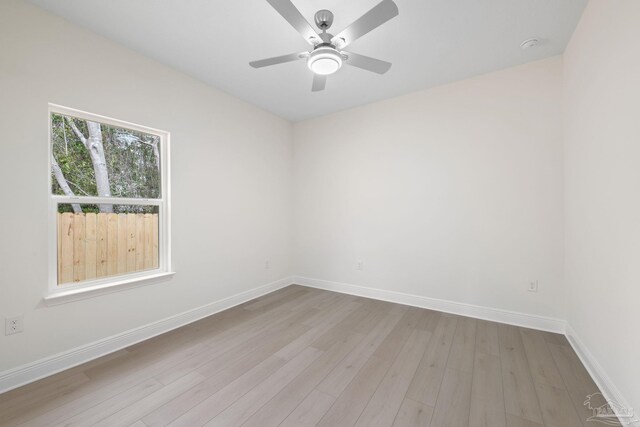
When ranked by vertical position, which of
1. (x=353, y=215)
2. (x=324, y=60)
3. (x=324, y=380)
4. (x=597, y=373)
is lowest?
(x=324, y=380)

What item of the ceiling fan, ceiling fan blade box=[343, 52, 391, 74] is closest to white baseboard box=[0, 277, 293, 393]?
the ceiling fan

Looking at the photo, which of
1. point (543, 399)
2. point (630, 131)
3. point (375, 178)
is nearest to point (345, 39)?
point (630, 131)

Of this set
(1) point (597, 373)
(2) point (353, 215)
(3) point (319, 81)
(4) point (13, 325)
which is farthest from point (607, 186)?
(4) point (13, 325)

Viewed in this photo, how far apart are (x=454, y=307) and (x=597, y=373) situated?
1288 millimetres

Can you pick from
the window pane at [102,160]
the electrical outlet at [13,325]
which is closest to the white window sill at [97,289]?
the electrical outlet at [13,325]

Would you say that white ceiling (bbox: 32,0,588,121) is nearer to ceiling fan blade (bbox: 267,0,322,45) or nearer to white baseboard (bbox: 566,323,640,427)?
ceiling fan blade (bbox: 267,0,322,45)

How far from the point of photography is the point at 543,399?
1658mm

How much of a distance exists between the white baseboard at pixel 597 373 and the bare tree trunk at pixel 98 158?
3.88m

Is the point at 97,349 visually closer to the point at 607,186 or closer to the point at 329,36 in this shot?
the point at 329,36

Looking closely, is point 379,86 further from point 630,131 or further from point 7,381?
point 7,381

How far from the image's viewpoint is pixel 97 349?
214 cm

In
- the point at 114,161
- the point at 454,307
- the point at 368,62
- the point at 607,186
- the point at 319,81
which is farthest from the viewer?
the point at 454,307

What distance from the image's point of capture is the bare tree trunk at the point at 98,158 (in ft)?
7.34

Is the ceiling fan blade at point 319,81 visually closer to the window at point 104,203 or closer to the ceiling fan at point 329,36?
the ceiling fan at point 329,36
